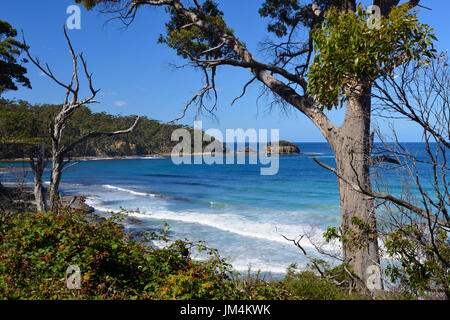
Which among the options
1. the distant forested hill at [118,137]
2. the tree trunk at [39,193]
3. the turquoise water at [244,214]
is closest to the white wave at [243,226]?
the turquoise water at [244,214]

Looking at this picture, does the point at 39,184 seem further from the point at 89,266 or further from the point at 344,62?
the point at 344,62

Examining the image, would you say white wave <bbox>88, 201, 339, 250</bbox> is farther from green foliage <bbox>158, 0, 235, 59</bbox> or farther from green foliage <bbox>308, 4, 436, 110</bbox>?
green foliage <bbox>308, 4, 436, 110</bbox>

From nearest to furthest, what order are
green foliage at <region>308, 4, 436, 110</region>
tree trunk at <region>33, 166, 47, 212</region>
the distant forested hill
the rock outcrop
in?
1. green foliage at <region>308, 4, 436, 110</region>
2. tree trunk at <region>33, 166, 47, 212</region>
3. the distant forested hill
4. the rock outcrop

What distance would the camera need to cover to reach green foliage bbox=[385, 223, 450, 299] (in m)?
3.43

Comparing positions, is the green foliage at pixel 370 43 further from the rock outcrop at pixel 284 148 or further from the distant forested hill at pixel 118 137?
the rock outcrop at pixel 284 148

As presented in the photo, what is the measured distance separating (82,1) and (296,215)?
689 inches

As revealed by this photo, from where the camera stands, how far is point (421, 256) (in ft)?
12.9

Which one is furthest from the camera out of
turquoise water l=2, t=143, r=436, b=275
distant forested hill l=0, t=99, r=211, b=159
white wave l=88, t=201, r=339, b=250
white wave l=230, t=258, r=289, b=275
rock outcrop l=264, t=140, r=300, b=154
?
rock outcrop l=264, t=140, r=300, b=154

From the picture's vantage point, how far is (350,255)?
221 inches

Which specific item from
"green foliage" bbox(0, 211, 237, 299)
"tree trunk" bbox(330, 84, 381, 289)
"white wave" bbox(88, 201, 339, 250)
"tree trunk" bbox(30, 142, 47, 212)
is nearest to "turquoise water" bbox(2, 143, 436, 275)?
"white wave" bbox(88, 201, 339, 250)

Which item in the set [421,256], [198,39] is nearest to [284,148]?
[198,39]

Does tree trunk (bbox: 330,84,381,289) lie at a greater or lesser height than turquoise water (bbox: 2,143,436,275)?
greater

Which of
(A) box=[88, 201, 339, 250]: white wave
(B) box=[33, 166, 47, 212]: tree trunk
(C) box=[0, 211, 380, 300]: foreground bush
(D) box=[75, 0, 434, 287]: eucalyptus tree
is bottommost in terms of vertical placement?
(A) box=[88, 201, 339, 250]: white wave
